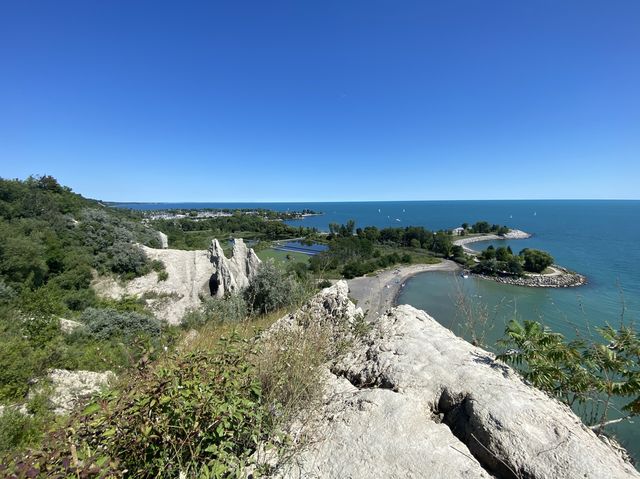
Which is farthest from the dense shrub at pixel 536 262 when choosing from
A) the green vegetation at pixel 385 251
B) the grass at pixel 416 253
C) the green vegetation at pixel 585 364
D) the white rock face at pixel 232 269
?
the green vegetation at pixel 585 364

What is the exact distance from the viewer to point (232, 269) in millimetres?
24234

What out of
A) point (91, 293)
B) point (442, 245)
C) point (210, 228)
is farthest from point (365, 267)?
point (210, 228)

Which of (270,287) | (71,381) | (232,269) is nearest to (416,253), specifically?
(232,269)

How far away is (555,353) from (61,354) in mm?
9988

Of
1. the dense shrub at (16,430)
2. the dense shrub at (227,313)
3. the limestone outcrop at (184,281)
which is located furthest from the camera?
the limestone outcrop at (184,281)

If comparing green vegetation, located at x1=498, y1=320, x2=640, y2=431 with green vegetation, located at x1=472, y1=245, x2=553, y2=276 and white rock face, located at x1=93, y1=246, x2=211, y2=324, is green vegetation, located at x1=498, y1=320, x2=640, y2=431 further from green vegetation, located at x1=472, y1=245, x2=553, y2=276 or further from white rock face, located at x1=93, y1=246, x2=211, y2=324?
green vegetation, located at x1=472, y1=245, x2=553, y2=276

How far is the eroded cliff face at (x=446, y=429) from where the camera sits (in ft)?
8.09

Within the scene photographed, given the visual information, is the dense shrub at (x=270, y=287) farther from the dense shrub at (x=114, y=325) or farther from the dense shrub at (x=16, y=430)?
the dense shrub at (x=16, y=430)

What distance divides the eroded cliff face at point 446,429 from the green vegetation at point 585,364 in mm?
291

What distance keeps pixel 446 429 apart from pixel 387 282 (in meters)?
59.6

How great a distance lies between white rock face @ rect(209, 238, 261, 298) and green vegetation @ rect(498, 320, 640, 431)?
18060 mm

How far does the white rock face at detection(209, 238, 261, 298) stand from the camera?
21.7 meters

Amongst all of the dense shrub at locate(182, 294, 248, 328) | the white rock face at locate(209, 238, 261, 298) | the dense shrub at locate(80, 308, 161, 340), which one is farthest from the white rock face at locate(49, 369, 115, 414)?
the white rock face at locate(209, 238, 261, 298)

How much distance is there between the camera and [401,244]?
10312cm
